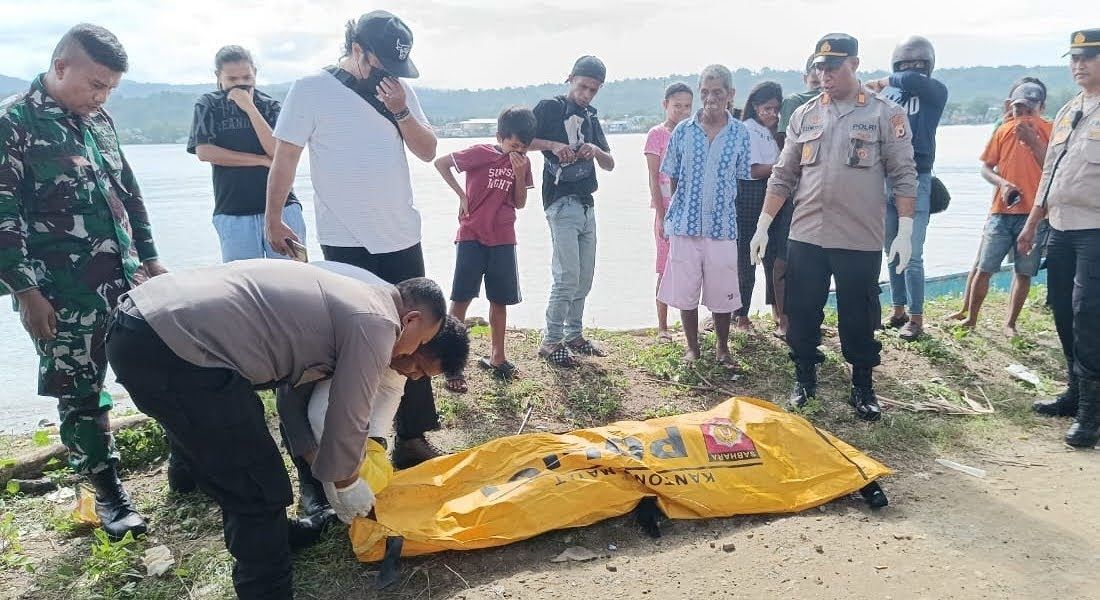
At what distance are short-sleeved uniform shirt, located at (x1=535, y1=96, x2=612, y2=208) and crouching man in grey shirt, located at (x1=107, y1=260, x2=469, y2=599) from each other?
2678mm

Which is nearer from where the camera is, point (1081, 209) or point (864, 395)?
point (1081, 209)

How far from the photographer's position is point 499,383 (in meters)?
4.65

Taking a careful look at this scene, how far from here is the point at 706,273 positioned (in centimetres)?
480

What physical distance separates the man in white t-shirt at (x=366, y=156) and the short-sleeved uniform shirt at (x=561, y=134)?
158cm

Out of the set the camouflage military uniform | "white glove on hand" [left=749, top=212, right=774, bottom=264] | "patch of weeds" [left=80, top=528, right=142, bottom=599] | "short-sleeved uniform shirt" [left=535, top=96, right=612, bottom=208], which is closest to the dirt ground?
"patch of weeds" [left=80, top=528, right=142, bottom=599]

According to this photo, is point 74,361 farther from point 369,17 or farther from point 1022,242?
point 1022,242

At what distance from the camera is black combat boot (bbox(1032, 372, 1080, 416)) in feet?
14.0

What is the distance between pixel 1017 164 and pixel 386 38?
4.93 metres

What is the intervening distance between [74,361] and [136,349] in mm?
1071

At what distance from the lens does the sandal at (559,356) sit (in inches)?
196

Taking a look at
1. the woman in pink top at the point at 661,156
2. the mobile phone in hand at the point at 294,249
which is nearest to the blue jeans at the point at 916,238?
the woman in pink top at the point at 661,156

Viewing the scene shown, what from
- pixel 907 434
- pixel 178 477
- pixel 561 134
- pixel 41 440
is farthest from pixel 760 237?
pixel 41 440

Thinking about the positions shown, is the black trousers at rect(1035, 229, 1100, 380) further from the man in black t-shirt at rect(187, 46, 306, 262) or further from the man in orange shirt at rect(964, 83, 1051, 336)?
the man in black t-shirt at rect(187, 46, 306, 262)

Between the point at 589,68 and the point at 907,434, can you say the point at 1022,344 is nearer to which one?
the point at 907,434
